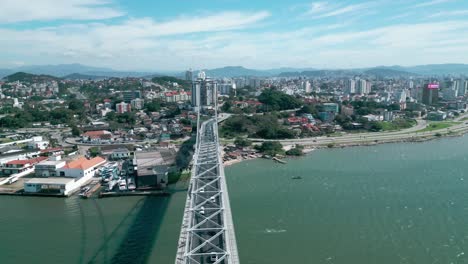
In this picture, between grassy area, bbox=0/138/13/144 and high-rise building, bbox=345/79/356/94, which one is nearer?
grassy area, bbox=0/138/13/144

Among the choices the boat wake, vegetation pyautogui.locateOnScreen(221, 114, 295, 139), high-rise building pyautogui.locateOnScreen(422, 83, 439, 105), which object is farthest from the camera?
high-rise building pyautogui.locateOnScreen(422, 83, 439, 105)

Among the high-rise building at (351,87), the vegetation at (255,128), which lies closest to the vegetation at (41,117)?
the vegetation at (255,128)

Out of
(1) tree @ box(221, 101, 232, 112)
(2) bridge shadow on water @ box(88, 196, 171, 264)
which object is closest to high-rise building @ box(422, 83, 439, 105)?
(1) tree @ box(221, 101, 232, 112)

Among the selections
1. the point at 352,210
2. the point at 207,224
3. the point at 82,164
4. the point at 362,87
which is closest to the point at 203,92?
the point at 82,164

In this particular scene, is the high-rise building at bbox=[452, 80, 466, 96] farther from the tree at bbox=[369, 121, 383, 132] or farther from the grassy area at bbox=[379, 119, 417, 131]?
the tree at bbox=[369, 121, 383, 132]

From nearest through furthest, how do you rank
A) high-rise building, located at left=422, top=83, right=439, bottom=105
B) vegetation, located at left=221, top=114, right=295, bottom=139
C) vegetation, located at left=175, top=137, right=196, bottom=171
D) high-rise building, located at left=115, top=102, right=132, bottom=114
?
1. vegetation, located at left=175, top=137, right=196, bottom=171
2. vegetation, located at left=221, top=114, right=295, bottom=139
3. high-rise building, located at left=115, top=102, right=132, bottom=114
4. high-rise building, located at left=422, top=83, right=439, bottom=105

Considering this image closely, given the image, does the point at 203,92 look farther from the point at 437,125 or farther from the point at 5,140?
the point at 437,125
